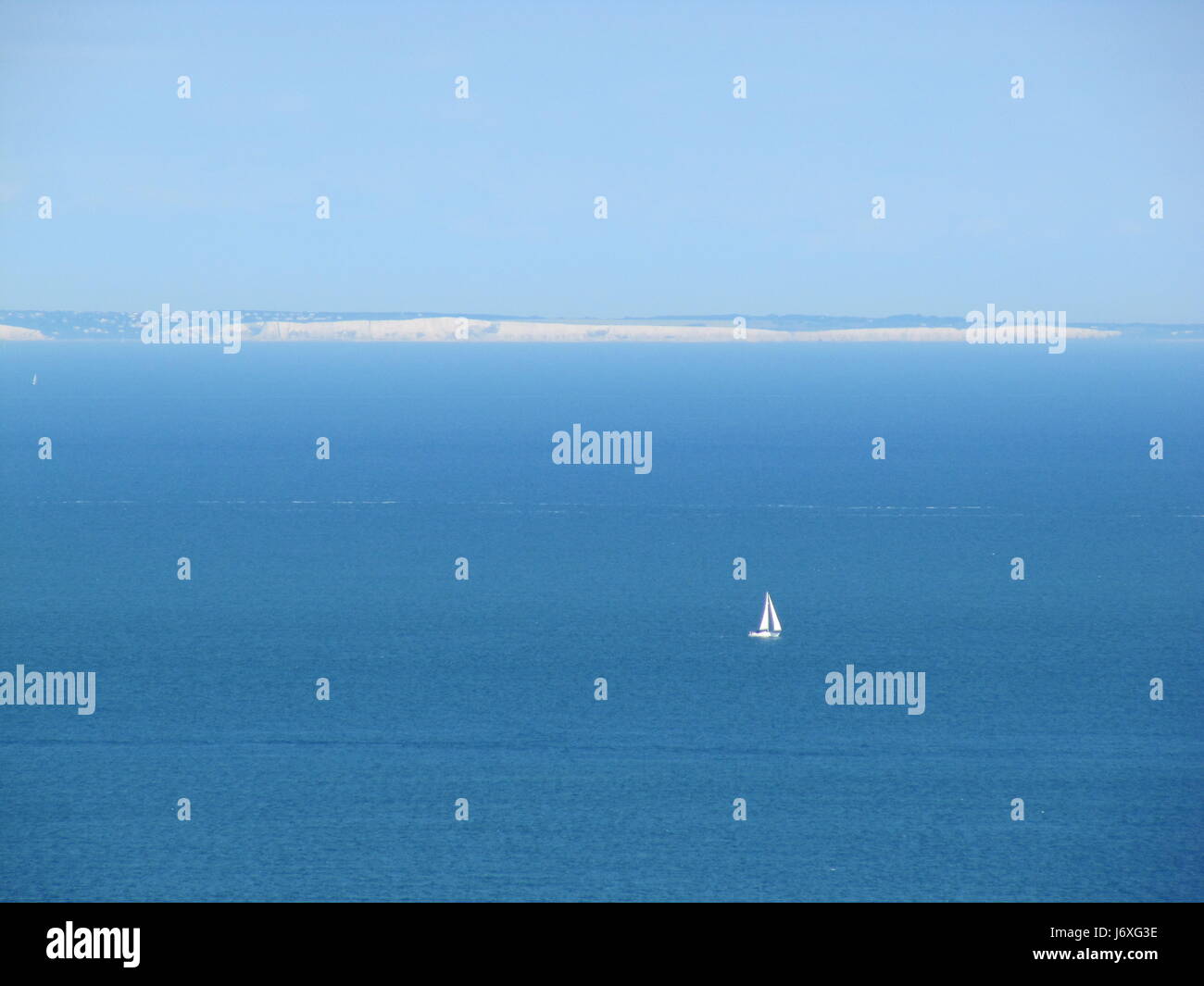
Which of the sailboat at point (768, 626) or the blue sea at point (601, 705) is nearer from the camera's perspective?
the blue sea at point (601, 705)

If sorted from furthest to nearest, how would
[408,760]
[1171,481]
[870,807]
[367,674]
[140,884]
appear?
[1171,481] → [367,674] → [408,760] → [870,807] → [140,884]

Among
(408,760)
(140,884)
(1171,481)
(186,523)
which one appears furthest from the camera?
(1171,481)

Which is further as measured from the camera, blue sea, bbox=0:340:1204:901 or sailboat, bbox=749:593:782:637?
sailboat, bbox=749:593:782:637

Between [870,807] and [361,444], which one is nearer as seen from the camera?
[870,807]

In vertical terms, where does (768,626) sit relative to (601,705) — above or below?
above

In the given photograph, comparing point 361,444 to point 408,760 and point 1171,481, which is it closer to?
point 1171,481

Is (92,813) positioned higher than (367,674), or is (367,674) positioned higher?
(367,674)

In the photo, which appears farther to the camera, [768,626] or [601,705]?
[768,626]

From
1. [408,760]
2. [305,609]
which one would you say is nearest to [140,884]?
[408,760]
